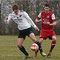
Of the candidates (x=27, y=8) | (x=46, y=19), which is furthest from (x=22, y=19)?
(x=27, y=8)

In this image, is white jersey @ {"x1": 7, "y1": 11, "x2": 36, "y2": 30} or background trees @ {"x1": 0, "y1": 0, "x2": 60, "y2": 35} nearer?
white jersey @ {"x1": 7, "y1": 11, "x2": 36, "y2": 30}

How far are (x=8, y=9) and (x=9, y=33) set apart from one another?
9606 mm

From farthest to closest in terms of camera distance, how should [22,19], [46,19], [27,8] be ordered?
[27,8], [46,19], [22,19]

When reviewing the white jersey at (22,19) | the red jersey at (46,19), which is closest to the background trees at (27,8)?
the red jersey at (46,19)

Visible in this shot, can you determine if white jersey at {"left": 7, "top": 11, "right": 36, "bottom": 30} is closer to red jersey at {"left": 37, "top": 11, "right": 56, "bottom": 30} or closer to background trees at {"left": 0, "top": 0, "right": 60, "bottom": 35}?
red jersey at {"left": 37, "top": 11, "right": 56, "bottom": 30}

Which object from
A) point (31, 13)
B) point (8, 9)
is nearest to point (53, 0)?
point (31, 13)

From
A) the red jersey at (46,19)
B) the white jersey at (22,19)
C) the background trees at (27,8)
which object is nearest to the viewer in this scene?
the white jersey at (22,19)

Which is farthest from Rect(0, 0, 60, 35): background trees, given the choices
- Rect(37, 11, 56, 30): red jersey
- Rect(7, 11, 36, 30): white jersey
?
Rect(7, 11, 36, 30): white jersey

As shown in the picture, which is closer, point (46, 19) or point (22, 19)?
point (22, 19)

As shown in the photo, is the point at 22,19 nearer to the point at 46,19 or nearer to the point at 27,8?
the point at 46,19

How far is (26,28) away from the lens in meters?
9.34

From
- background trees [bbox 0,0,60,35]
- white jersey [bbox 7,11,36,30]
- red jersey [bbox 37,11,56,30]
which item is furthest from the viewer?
background trees [bbox 0,0,60,35]

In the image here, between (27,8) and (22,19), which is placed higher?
(22,19)

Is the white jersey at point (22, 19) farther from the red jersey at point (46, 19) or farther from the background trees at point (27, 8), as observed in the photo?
the background trees at point (27, 8)
